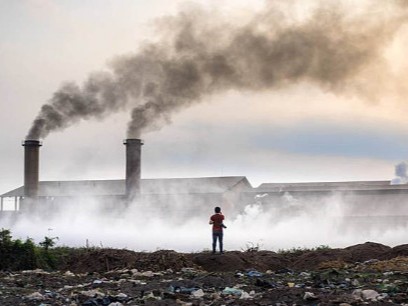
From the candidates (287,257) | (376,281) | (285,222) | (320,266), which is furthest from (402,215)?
(376,281)

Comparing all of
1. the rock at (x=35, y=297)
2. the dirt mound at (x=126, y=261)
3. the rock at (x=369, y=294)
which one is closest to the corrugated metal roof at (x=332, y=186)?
the dirt mound at (x=126, y=261)

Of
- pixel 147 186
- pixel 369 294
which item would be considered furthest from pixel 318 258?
Answer: pixel 147 186

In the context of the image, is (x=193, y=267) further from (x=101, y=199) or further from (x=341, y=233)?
(x=101, y=199)

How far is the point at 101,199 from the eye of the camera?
183 ft

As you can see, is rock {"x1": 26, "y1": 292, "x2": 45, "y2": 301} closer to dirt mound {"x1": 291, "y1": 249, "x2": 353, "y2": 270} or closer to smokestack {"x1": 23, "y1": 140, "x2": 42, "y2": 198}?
dirt mound {"x1": 291, "y1": 249, "x2": 353, "y2": 270}

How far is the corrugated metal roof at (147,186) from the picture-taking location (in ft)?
181

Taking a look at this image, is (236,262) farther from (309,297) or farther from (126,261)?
(309,297)

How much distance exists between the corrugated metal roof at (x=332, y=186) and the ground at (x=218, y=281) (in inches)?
1093

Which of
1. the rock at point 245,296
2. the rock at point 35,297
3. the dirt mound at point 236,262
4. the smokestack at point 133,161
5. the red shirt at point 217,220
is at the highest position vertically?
the smokestack at point 133,161

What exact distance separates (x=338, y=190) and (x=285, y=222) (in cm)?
451

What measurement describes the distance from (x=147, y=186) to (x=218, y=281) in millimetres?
41704

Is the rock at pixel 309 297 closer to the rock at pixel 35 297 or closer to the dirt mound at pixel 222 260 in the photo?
the rock at pixel 35 297

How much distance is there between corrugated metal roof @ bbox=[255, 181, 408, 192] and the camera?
2005 inches

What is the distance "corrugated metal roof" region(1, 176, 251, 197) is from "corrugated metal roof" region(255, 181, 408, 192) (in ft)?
9.80
